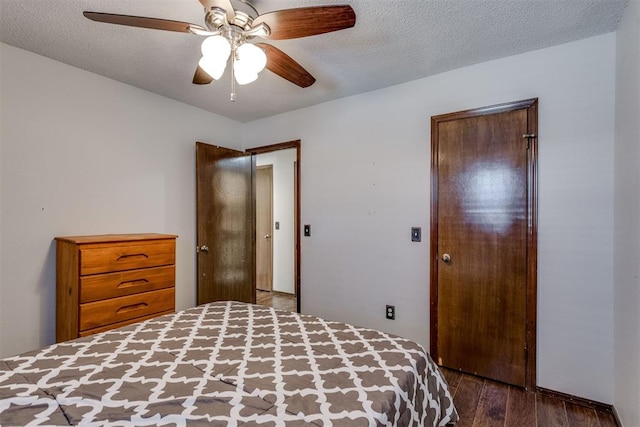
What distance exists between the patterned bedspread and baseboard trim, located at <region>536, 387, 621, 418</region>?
1.05 m

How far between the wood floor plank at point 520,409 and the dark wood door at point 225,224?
2602mm

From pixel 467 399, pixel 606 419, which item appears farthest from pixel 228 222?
pixel 606 419

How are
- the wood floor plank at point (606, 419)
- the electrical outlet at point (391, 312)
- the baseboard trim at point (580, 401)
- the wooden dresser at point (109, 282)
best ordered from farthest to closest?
the electrical outlet at point (391, 312), the wooden dresser at point (109, 282), the baseboard trim at point (580, 401), the wood floor plank at point (606, 419)

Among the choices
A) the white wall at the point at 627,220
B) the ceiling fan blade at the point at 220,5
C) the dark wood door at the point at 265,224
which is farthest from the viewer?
the dark wood door at the point at 265,224

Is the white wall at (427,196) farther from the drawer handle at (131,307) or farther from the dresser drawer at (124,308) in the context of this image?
the drawer handle at (131,307)

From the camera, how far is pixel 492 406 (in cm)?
196

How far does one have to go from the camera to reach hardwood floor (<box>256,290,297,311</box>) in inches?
159

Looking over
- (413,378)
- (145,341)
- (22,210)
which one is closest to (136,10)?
Answer: (22,210)

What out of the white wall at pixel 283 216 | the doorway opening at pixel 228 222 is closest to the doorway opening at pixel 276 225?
the white wall at pixel 283 216

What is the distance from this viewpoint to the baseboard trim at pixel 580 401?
189 centimetres

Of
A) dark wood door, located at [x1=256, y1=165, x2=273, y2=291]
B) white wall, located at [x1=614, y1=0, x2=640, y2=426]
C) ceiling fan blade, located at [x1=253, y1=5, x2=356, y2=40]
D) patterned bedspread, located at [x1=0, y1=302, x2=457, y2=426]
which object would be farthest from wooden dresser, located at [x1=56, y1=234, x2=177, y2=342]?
white wall, located at [x1=614, y1=0, x2=640, y2=426]

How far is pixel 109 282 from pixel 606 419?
317 cm

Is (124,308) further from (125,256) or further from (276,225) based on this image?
(276,225)

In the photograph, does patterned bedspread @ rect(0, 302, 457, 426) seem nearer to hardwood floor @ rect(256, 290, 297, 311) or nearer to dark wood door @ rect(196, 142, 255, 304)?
dark wood door @ rect(196, 142, 255, 304)
